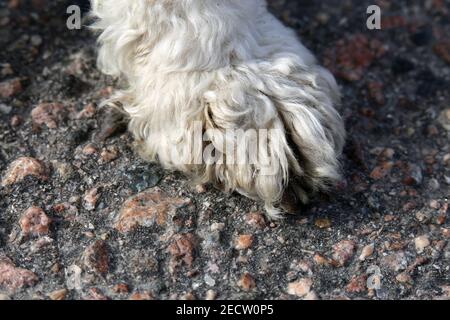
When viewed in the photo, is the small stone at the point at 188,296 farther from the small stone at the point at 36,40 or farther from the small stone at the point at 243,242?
the small stone at the point at 36,40

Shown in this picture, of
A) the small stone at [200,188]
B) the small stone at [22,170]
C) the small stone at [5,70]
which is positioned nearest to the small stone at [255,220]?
the small stone at [200,188]

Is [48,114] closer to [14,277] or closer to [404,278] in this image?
[14,277]

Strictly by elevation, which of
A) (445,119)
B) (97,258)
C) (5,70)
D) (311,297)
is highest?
(5,70)

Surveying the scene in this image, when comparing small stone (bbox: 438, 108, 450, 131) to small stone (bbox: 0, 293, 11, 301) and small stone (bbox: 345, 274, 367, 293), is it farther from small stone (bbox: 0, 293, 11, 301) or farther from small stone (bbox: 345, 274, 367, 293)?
small stone (bbox: 0, 293, 11, 301)

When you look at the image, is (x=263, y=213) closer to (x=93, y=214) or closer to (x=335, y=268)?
(x=335, y=268)

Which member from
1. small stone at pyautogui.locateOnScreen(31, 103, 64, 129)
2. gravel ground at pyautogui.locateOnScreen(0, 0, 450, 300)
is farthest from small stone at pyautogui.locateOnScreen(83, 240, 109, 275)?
small stone at pyautogui.locateOnScreen(31, 103, 64, 129)

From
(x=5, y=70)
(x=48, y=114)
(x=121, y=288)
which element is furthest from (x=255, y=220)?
(x=5, y=70)
